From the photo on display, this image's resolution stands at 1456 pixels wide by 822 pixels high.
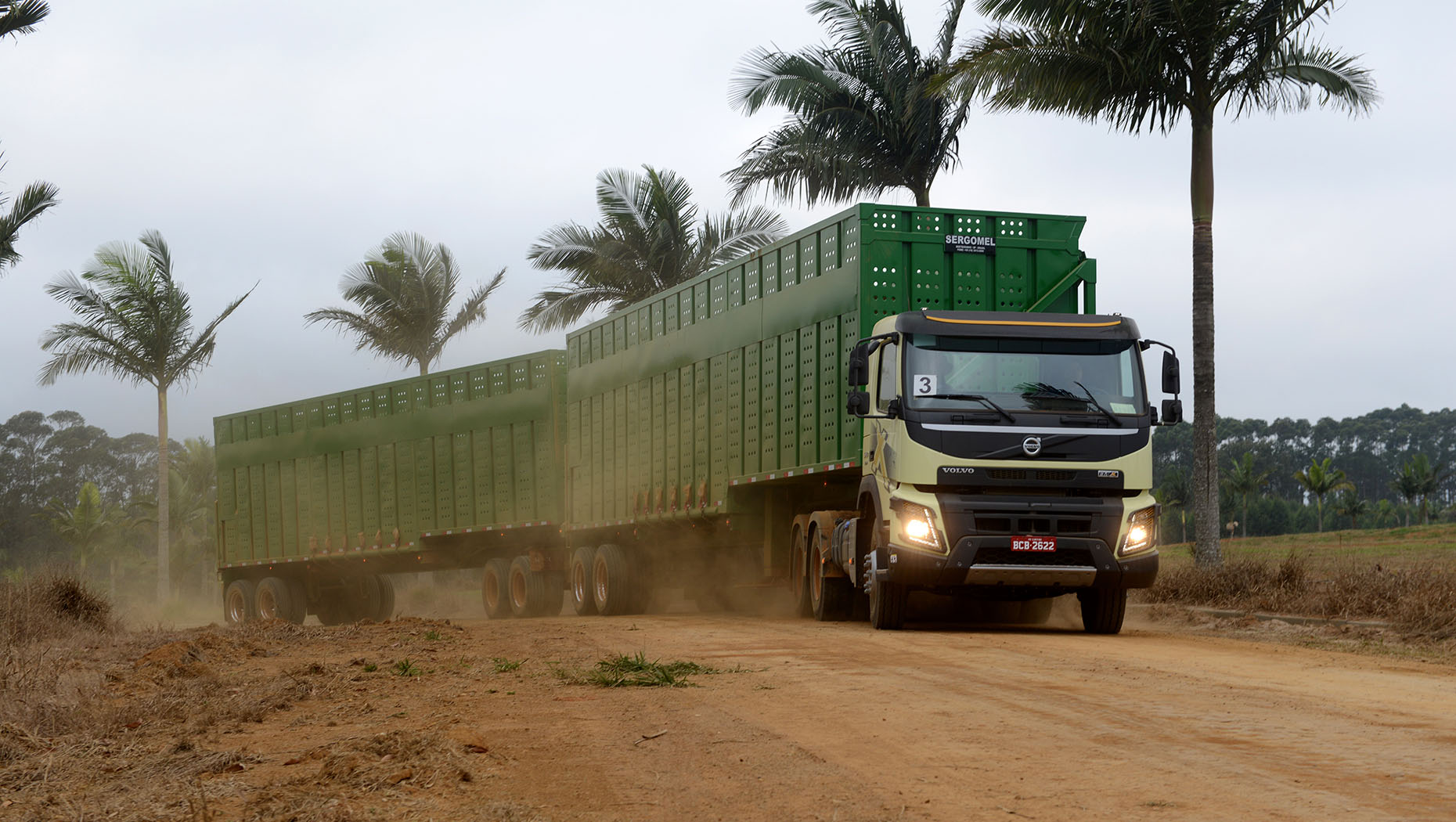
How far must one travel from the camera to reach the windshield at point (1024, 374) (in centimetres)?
1301

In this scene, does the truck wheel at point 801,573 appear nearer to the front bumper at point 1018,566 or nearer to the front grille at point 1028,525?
the front bumper at point 1018,566

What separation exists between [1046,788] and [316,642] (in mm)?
11562

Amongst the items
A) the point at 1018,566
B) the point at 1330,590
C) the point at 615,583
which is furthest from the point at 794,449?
the point at 1330,590

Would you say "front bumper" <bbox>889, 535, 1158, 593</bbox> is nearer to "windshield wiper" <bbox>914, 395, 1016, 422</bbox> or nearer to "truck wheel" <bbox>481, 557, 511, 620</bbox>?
"windshield wiper" <bbox>914, 395, 1016, 422</bbox>

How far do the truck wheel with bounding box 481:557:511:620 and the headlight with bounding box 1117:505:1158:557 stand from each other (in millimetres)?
13286

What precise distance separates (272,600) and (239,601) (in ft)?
6.37

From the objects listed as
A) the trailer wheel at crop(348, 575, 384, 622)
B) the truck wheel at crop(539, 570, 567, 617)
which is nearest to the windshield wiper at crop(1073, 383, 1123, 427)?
the truck wheel at crop(539, 570, 567, 617)

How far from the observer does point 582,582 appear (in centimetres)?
2191

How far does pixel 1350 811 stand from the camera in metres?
5.04

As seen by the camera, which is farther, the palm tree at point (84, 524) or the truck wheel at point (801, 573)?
the palm tree at point (84, 524)

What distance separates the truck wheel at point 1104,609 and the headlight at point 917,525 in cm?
186

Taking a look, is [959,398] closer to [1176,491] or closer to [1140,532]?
[1140,532]

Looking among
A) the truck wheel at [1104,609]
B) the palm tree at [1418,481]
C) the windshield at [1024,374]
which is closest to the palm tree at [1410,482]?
the palm tree at [1418,481]

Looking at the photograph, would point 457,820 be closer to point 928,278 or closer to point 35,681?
point 35,681
